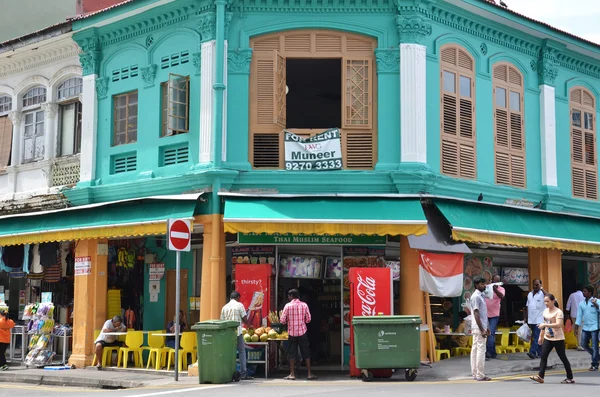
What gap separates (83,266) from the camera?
1828 cm

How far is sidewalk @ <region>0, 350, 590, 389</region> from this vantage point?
14.8 metres

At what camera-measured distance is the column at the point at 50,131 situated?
66.3ft

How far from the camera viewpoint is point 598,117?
21.3 m

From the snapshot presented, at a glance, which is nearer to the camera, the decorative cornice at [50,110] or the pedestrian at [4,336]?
the pedestrian at [4,336]

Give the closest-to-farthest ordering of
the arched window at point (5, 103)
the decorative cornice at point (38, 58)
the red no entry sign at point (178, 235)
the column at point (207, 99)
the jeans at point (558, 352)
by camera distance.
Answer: the jeans at point (558, 352) < the red no entry sign at point (178, 235) < the column at point (207, 99) < the decorative cornice at point (38, 58) < the arched window at point (5, 103)

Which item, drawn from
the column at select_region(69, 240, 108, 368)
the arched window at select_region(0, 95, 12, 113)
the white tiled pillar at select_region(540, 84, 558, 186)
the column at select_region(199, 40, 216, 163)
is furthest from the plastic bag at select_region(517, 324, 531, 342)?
the arched window at select_region(0, 95, 12, 113)

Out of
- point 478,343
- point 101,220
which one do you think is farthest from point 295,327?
point 101,220

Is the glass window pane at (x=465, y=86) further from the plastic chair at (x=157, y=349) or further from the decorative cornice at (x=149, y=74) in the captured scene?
the plastic chair at (x=157, y=349)

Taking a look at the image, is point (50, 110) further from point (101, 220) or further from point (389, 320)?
point (389, 320)

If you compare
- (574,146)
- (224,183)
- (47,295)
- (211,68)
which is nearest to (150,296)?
(47,295)

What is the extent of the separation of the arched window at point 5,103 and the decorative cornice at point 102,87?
3.95 metres

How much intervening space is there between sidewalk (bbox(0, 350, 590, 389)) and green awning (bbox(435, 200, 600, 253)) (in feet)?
7.78

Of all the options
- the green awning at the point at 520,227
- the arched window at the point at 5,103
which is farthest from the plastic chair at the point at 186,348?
the arched window at the point at 5,103

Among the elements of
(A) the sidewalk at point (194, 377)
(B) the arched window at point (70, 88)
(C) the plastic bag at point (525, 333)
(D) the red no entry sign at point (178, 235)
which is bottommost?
(A) the sidewalk at point (194, 377)
